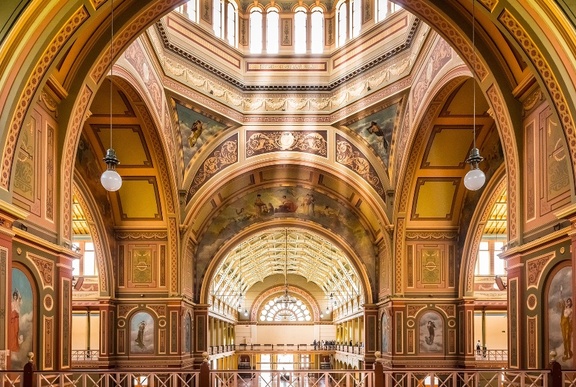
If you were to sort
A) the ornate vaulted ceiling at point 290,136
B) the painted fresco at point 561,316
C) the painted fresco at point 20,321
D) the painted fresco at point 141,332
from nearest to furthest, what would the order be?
the painted fresco at point 20,321 → the painted fresco at point 561,316 → the ornate vaulted ceiling at point 290,136 → the painted fresco at point 141,332

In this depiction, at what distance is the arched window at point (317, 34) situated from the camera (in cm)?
2386

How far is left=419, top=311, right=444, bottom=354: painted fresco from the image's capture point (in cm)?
2338

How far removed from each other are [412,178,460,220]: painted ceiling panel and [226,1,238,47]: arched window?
7482mm

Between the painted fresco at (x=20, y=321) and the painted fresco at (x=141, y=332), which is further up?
the painted fresco at (x=20, y=321)

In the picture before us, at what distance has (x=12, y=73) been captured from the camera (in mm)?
10047

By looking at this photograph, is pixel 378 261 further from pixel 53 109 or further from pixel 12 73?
pixel 12 73

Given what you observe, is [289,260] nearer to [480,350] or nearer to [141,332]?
[480,350]

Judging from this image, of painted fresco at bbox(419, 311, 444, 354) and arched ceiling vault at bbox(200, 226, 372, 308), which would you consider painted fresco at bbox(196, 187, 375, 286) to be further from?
painted fresco at bbox(419, 311, 444, 354)

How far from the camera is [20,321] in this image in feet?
37.0

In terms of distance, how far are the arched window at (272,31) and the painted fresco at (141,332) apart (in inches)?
374

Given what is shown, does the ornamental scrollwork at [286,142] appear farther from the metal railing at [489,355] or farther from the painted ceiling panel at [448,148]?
the metal railing at [489,355]

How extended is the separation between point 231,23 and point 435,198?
8.61m

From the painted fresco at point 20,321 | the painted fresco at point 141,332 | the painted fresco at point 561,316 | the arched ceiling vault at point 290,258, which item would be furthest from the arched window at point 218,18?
the painted fresco at point 561,316

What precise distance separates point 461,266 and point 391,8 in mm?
8334
